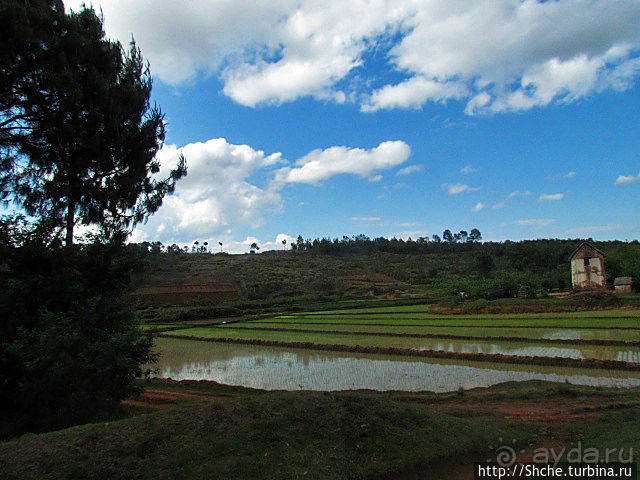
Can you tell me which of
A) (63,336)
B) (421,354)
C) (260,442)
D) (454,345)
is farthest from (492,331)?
(63,336)

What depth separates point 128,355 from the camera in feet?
27.7

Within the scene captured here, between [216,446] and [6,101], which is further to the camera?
[6,101]

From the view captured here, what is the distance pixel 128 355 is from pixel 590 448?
8611 mm

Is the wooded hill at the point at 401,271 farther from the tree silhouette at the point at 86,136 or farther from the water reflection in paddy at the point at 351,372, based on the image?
the tree silhouette at the point at 86,136

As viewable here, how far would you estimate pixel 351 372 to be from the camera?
14289 mm

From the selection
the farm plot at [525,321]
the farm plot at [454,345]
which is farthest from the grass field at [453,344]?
the farm plot at [525,321]

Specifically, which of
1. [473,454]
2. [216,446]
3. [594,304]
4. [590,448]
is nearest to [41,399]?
[216,446]

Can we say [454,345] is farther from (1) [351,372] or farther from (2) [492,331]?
(1) [351,372]

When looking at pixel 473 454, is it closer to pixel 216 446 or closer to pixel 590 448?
pixel 590 448

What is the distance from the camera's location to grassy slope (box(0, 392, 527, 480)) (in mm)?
4777

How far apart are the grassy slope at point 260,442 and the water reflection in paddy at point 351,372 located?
19.3ft

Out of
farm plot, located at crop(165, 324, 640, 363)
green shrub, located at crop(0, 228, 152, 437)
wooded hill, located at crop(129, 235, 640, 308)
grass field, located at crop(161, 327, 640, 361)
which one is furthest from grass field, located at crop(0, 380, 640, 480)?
wooded hill, located at crop(129, 235, 640, 308)

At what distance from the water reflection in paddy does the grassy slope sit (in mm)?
5868

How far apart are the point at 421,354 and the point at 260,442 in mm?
12668
